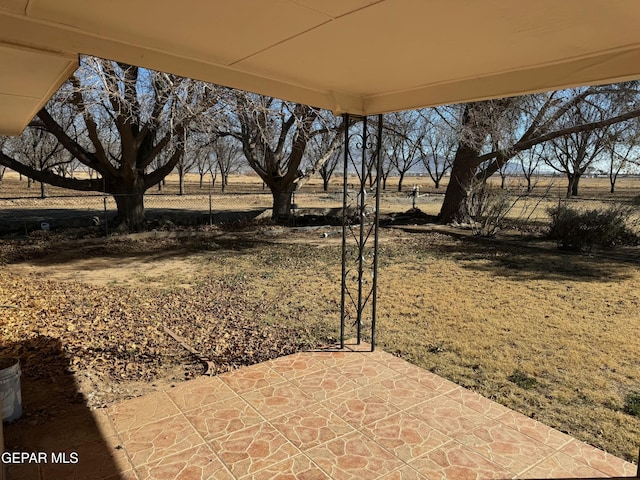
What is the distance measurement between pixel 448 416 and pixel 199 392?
79.1 inches

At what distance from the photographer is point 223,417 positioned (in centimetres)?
322

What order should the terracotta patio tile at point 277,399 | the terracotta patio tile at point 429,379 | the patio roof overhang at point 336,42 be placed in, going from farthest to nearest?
1. the terracotta patio tile at point 429,379
2. the terracotta patio tile at point 277,399
3. the patio roof overhang at point 336,42

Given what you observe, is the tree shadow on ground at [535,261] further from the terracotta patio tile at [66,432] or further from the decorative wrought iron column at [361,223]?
the terracotta patio tile at [66,432]

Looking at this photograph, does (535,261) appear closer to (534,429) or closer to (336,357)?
(336,357)

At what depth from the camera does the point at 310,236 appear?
12.8 metres

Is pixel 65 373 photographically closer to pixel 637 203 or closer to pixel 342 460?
pixel 342 460

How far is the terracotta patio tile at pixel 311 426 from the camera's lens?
297cm

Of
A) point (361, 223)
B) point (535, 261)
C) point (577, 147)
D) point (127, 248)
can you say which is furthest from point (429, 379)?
point (577, 147)

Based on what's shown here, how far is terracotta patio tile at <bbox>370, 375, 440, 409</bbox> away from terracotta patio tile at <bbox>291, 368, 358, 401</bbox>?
0.78 ft

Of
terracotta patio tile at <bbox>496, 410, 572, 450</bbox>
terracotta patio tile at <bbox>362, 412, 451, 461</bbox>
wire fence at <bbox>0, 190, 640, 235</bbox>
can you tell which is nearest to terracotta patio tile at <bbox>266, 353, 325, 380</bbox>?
terracotta patio tile at <bbox>362, 412, 451, 461</bbox>

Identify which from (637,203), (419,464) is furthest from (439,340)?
(637,203)

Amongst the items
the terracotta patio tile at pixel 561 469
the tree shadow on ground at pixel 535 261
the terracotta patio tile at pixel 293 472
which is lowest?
the terracotta patio tile at pixel 293 472

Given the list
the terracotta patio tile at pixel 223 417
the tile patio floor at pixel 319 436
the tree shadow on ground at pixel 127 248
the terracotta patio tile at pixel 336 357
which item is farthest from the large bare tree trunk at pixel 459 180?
the terracotta patio tile at pixel 223 417

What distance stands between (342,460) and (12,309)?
501 cm
